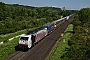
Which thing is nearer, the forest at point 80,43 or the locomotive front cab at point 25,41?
the forest at point 80,43

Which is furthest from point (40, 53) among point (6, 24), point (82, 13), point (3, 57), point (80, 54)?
point (6, 24)

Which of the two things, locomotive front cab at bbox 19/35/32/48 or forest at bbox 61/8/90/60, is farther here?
locomotive front cab at bbox 19/35/32/48

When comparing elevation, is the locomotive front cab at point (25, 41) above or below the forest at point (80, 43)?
below

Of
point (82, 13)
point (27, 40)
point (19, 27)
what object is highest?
point (82, 13)

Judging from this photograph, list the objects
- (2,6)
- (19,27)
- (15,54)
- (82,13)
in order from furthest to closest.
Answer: (2,6) < (19,27) < (82,13) < (15,54)

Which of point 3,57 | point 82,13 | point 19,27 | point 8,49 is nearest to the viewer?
point 3,57

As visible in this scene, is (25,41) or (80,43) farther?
(25,41)

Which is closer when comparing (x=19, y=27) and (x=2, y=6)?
(x=19, y=27)

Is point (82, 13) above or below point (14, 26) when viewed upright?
above

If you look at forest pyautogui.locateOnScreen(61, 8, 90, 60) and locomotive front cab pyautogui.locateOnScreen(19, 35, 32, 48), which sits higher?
forest pyautogui.locateOnScreen(61, 8, 90, 60)

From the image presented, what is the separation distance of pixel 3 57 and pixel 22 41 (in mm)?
6141

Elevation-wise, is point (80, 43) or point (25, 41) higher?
point (80, 43)

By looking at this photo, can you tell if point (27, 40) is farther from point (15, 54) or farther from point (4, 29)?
point (4, 29)

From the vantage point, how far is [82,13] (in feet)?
217
